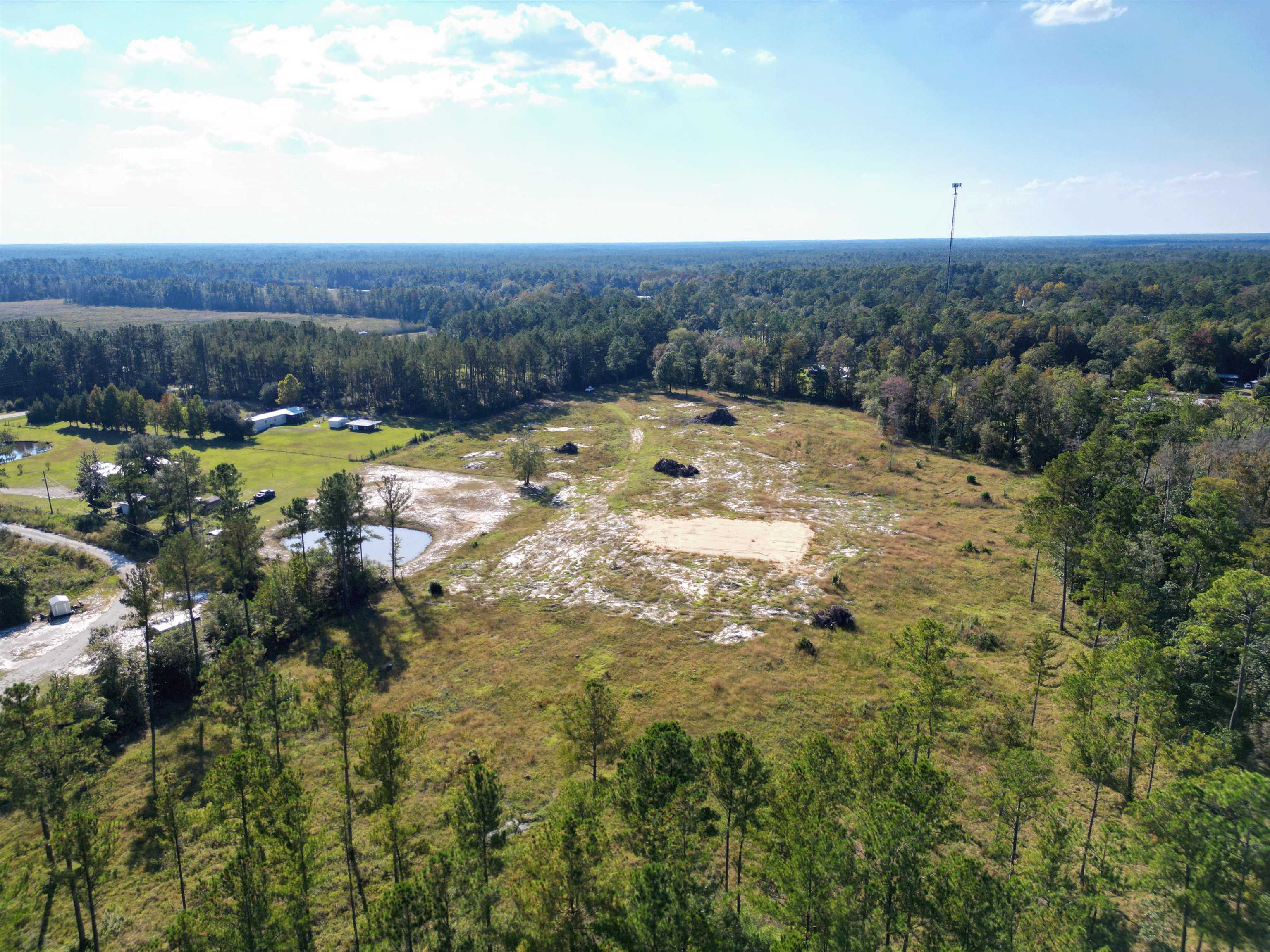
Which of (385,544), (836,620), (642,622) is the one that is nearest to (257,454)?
(385,544)

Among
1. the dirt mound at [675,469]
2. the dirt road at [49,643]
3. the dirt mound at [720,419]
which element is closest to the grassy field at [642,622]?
the dirt mound at [675,469]

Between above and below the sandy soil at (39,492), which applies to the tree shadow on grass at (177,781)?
below

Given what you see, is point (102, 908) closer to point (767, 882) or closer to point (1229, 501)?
point (767, 882)

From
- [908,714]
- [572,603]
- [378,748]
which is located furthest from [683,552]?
[378,748]

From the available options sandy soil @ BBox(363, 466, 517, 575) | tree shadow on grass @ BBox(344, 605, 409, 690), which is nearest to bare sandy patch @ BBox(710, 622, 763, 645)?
→ tree shadow on grass @ BBox(344, 605, 409, 690)

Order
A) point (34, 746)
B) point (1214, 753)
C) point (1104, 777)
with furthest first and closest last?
1. point (1104, 777)
2. point (1214, 753)
3. point (34, 746)

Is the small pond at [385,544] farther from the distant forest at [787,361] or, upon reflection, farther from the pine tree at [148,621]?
the distant forest at [787,361]

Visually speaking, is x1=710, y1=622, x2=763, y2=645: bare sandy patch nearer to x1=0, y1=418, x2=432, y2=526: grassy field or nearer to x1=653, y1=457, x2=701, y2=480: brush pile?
x1=653, y1=457, x2=701, y2=480: brush pile
